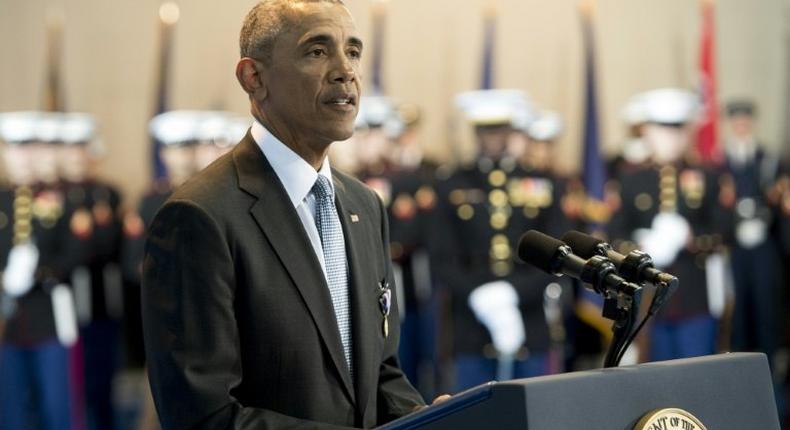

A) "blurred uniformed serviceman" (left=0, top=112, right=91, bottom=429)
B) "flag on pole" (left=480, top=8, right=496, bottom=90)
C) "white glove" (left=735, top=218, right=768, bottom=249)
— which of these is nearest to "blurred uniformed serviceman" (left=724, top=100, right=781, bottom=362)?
"white glove" (left=735, top=218, right=768, bottom=249)

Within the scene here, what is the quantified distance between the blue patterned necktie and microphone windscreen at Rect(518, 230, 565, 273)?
1.13ft

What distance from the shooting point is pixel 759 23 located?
360 inches

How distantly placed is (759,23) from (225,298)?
7929mm

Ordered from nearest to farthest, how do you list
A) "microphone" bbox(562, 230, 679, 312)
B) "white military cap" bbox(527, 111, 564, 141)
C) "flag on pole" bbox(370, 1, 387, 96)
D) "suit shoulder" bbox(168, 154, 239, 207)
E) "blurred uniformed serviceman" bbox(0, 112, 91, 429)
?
1. "microphone" bbox(562, 230, 679, 312)
2. "suit shoulder" bbox(168, 154, 239, 207)
3. "blurred uniformed serviceman" bbox(0, 112, 91, 429)
4. "white military cap" bbox(527, 111, 564, 141)
5. "flag on pole" bbox(370, 1, 387, 96)

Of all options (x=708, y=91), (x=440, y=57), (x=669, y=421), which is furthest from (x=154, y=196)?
(x=669, y=421)

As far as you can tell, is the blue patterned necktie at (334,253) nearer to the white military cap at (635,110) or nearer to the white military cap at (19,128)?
the white military cap at (19,128)

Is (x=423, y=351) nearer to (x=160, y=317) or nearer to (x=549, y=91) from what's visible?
(x=549, y=91)

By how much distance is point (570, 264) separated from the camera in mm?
1904

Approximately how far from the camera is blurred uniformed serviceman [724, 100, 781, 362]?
7535 mm

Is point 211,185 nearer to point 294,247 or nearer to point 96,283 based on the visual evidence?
point 294,247

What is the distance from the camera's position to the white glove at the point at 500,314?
6336mm

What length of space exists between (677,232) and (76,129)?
12.1 ft

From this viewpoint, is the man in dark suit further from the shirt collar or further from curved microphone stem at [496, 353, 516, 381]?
curved microphone stem at [496, 353, 516, 381]

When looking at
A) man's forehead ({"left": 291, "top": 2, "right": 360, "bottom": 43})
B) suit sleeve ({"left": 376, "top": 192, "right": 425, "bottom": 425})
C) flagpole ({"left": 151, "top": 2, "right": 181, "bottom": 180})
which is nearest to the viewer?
man's forehead ({"left": 291, "top": 2, "right": 360, "bottom": 43})
